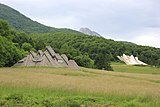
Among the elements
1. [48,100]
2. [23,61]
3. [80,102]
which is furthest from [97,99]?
[23,61]

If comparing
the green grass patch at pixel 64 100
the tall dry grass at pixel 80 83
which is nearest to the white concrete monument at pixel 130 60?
the tall dry grass at pixel 80 83

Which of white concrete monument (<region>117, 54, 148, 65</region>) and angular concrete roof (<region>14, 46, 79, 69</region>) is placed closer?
angular concrete roof (<region>14, 46, 79, 69</region>)

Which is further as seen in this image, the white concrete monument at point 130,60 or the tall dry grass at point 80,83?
the white concrete monument at point 130,60

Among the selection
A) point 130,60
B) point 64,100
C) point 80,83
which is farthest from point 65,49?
point 64,100

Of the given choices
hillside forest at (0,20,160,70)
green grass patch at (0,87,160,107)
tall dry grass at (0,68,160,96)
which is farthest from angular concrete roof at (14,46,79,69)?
green grass patch at (0,87,160,107)

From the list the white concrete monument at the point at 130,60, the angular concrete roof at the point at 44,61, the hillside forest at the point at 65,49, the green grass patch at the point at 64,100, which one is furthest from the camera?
the white concrete monument at the point at 130,60

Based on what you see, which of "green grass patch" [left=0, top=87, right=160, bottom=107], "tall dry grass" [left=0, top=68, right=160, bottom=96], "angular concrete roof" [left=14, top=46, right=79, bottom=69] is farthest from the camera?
"angular concrete roof" [left=14, top=46, right=79, bottom=69]

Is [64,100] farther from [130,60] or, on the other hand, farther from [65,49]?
[130,60]

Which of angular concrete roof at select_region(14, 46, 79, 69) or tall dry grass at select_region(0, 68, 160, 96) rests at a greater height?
angular concrete roof at select_region(14, 46, 79, 69)

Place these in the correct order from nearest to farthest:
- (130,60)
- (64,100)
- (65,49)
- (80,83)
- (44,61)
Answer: (64,100), (80,83), (44,61), (65,49), (130,60)

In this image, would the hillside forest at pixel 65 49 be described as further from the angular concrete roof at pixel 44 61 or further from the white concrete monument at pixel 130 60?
the white concrete monument at pixel 130 60

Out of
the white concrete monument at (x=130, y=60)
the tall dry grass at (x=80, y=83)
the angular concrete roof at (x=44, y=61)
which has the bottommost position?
the tall dry grass at (x=80, y=83)

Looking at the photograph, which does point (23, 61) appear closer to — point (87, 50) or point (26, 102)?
point (26, 102)

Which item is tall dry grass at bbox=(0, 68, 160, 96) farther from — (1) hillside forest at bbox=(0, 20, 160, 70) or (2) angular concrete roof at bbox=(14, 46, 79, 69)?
(2) angular concrete roof at bbox=(14, 46, 79, 69)
